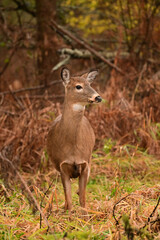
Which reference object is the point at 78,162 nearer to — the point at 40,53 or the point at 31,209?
the point at 31,209

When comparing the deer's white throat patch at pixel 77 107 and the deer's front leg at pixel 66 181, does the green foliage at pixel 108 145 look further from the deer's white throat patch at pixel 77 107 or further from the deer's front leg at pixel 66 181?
the deer's white throat patch at pixel 77 107

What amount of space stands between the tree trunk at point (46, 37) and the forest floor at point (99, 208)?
3.83 m

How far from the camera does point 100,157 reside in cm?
691

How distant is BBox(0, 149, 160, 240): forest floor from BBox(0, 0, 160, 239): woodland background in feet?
0.06

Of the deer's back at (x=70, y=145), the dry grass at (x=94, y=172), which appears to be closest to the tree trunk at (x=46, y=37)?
the dry grass at (x=94, y=172)

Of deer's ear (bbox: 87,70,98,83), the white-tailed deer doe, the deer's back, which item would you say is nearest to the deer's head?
the white-tailed deer doe

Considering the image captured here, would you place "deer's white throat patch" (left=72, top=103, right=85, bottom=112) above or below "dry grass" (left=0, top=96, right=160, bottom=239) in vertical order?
above

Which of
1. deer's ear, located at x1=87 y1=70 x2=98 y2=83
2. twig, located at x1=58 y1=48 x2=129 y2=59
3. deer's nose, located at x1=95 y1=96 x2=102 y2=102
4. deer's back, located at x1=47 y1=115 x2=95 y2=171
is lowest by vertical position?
deer's back, located at x1=47 y1=115 x2=95 y2=171

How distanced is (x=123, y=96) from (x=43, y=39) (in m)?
3.06

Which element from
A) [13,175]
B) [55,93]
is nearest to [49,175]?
[13,175]

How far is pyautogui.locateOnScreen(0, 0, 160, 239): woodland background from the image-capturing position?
15.0 ft

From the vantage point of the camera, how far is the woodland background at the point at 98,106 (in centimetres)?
457

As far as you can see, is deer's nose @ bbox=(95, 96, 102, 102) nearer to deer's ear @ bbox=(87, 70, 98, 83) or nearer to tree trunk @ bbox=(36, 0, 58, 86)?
deer's ear @ bbox=(87, 70, 98, 83)

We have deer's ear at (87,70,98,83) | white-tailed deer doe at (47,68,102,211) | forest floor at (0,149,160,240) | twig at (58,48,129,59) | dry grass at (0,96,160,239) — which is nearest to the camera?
forest floor at (0,149,160,240)
